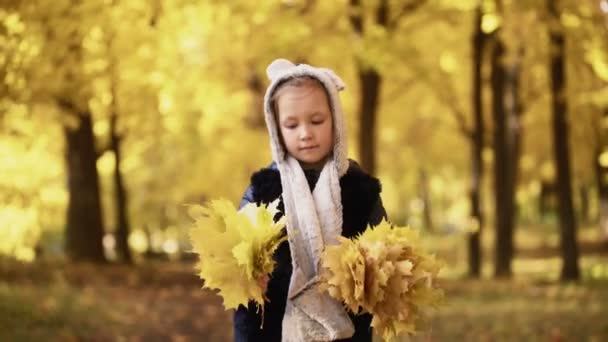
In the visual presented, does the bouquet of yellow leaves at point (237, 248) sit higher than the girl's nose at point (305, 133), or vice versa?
the girl's nose at point (305, 133)

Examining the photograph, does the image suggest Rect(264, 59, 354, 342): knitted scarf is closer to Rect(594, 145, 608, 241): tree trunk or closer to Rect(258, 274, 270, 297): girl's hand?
Rect(258, 274, 270, 297): girl's hand

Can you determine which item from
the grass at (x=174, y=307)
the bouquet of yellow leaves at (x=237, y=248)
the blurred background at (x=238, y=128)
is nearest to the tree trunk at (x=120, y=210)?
the blurred background at (x=238, y=128)

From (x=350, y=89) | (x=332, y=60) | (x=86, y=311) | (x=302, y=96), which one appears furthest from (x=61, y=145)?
(x=302, y=96)

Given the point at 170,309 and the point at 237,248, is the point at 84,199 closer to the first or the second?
the point at 170,309

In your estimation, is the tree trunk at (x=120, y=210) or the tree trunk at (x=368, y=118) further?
A: the tree trunk at (x=120, y=210)

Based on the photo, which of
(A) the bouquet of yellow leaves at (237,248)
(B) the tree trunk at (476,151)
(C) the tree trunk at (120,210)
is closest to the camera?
(A) the bouquet of yellow leaves at (237,248)

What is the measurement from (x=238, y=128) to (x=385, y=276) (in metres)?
18.6

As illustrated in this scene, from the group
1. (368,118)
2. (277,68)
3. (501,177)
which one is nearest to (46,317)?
(277,68)

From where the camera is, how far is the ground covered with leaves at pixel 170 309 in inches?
356

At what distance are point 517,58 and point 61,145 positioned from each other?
9.48 m

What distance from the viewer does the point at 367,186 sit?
3.90 m

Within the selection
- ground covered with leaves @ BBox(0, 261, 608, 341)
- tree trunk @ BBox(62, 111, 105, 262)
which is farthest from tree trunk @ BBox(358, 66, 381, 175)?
tree trunk @ BBox(62, 111, 105, 262)

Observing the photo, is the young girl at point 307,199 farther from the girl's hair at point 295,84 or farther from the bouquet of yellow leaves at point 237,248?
the bouquet of yellow leaves at point 237,248

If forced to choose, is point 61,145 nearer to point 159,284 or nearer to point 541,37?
point 159,284
